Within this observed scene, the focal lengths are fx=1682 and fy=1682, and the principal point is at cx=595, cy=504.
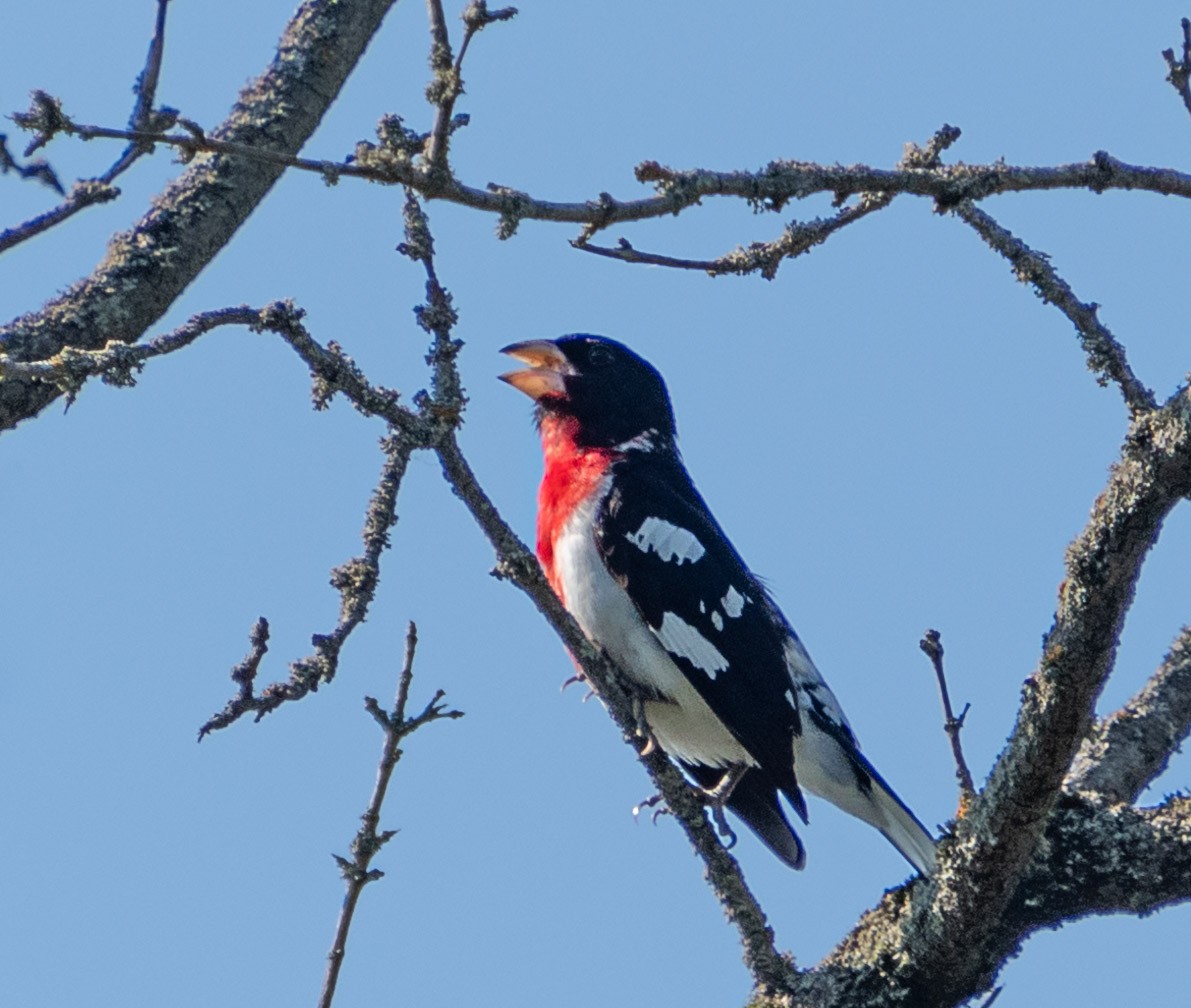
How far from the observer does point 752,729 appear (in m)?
5.58

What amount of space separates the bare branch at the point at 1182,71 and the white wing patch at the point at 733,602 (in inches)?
119

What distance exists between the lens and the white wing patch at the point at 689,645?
5.64 meters

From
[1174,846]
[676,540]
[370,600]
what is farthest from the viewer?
[676,540]

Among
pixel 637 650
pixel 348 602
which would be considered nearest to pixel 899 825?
pixel 637 650

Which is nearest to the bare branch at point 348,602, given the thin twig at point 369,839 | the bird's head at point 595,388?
the thin twig at point 369,839

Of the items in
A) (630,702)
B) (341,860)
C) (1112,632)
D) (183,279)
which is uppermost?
(183,279)

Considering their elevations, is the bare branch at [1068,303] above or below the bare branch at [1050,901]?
above

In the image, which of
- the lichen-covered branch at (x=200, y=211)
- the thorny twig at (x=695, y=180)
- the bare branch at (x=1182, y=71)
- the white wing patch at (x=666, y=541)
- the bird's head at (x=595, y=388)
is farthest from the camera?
the bird's head at (x=595, y=388)

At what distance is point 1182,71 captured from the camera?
3.21 metres

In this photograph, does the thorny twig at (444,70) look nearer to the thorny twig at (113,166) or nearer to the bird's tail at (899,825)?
the thorny twig at (113,166)

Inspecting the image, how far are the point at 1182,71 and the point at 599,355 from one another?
12.2ft

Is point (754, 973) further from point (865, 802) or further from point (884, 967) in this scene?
point (865, 802)

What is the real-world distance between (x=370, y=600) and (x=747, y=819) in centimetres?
273

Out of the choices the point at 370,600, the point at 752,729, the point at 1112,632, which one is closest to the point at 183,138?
A: the point at 370,600
